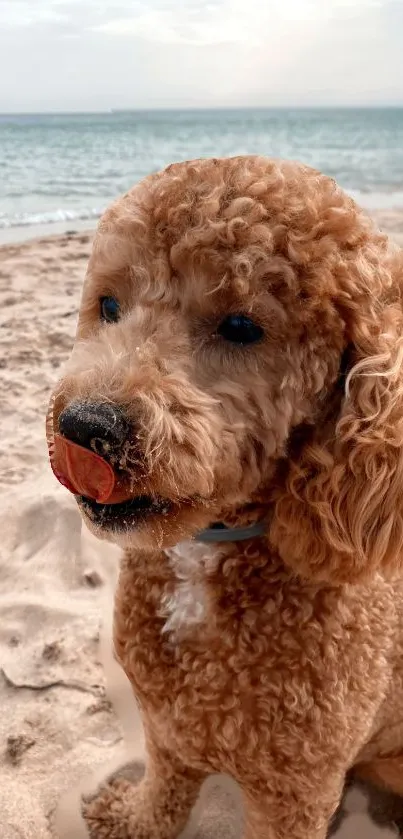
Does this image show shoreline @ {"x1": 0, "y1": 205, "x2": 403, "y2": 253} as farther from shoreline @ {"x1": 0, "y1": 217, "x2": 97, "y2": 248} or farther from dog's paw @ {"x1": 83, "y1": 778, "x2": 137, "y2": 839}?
dog's paw @ {"x1": 83, "y1": 778, "x2": 137, "y2": 839}

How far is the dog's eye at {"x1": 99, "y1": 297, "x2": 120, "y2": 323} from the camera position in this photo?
53.6 inches

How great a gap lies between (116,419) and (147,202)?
1.38ft

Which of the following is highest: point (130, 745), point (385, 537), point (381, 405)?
point (381, 405)

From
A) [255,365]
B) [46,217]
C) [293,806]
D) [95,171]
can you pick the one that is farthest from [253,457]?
[95,171]

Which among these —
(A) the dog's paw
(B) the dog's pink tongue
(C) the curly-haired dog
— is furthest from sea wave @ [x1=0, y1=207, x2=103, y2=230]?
(B) the dog's pink tongue

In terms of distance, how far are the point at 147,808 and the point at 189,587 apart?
Result: 834mm

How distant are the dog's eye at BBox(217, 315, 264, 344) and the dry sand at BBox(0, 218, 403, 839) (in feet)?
4.44

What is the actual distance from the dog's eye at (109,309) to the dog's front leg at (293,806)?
0.96 metres

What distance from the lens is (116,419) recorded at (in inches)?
42.3

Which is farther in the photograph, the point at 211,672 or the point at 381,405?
the point at 211,672

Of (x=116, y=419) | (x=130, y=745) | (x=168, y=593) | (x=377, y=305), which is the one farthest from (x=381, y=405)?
(x=130, y=745)

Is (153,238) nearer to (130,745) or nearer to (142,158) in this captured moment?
(130,745)

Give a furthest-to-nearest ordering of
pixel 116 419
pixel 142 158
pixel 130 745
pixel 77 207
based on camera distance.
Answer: pixel 142 158, pixel 77 207, pixel 130 745, pixel 116 419

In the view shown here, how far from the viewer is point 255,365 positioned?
1210mm
